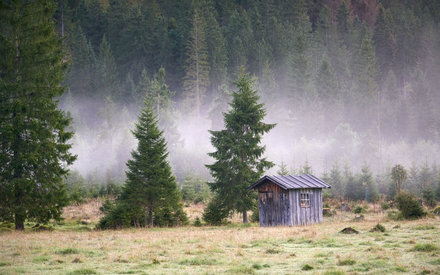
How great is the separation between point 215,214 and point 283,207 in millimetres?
Result: 4937

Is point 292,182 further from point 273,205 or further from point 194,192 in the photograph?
point 194,192

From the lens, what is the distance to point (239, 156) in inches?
1519

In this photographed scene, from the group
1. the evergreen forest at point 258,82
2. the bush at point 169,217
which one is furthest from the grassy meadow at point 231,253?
the evergreen forest at point 258,82

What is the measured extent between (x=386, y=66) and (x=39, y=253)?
12544 centimetres

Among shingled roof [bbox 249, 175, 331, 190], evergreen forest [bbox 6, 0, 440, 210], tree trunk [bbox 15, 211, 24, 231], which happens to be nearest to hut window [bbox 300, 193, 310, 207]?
shingled roof [bbox 249, 175, 331, 190]

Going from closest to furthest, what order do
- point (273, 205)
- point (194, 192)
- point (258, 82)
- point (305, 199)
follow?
point (273, 205), point (305, 199), point (194, 192), point (258, 82)

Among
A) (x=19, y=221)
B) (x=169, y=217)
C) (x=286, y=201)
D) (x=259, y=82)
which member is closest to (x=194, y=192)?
(x=169, y=217)

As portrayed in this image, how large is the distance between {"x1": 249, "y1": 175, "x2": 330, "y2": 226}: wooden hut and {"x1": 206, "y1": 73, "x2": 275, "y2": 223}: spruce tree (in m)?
Result: 1.14

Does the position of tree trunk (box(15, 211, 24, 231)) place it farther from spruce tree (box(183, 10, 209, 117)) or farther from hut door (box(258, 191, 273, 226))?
spruce tree (box(183, 10, 209, 117))

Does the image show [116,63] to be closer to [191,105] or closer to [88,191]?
[191,105]

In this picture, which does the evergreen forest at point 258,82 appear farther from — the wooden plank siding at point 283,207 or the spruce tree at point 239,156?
the wooden plank siding at point 283,207

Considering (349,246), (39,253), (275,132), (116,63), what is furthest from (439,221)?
(116,63)

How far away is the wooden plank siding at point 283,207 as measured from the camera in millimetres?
36156

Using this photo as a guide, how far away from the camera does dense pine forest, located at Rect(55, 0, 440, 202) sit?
316 ft
